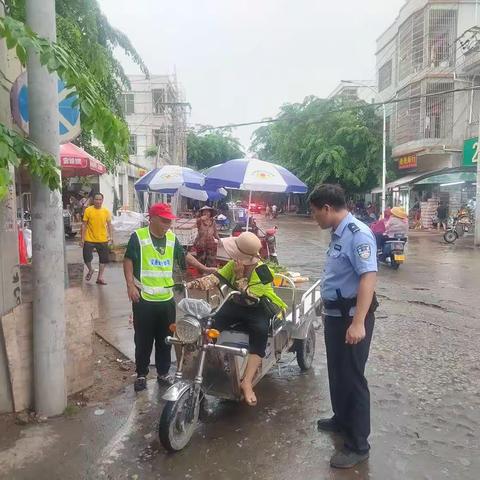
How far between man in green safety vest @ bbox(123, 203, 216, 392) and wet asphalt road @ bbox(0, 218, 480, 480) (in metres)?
0.52

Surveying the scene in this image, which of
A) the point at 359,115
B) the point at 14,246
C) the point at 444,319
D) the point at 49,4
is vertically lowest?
the point at 444,319

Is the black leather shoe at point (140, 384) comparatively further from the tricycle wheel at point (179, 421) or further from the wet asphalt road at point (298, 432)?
the tricycle wheel at point (179, 421)

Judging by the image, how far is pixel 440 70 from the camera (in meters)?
24.5

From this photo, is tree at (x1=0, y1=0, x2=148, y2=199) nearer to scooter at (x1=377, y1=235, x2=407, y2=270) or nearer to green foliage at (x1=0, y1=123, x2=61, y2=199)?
green foliage at (x1=0, y1=123, x2=61, y2=199)

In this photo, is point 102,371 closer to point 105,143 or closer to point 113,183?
point 105,143

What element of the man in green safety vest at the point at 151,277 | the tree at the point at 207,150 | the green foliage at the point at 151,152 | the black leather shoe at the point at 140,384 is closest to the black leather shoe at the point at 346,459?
the man in green safety vest at the point at 151,277

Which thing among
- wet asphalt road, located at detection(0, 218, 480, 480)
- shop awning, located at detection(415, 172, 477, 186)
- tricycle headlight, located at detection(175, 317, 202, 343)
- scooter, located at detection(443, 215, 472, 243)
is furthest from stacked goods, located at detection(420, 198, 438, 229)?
tricycle headlight, located at detection(175, 317, 202, 343)

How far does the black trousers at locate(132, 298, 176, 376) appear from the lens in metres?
4.14

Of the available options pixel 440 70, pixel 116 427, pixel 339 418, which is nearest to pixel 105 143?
pixel 116 427

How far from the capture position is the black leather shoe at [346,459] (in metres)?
3.14

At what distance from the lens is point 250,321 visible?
12.2 ft

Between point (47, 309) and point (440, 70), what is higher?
point (440, 70)

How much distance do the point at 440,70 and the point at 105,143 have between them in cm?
2534

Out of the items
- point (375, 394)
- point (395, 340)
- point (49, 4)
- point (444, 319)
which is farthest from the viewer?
point (444, 319)
